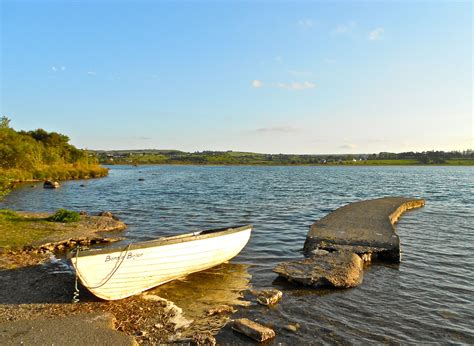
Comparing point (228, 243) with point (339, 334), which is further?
point (228, 243)

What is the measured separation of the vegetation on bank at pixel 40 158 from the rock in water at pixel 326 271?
35330 millimetres

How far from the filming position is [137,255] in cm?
947

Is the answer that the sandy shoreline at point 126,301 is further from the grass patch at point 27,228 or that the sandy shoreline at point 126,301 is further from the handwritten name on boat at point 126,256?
the handwritten name on boat at point 126,256

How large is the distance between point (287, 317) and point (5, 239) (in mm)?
12590

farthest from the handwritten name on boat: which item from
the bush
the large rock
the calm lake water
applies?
the bush

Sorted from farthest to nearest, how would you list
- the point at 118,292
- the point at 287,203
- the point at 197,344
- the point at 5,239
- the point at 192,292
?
the point at 287,203, the point at 5,239, the point at 192,292, the point at 118,292, the point at 197,344

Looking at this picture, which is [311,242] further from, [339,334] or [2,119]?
[2,119]

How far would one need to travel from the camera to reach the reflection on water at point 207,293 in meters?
8.49

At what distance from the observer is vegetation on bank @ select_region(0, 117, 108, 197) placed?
1989 inches

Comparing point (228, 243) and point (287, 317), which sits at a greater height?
point (228, 243)

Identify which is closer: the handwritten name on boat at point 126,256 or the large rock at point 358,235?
the handwritten name on boat at point 126,256

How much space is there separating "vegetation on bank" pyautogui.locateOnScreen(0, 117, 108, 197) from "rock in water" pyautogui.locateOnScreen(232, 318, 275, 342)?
121ft

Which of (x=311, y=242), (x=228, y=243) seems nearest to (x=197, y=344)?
(x=228, y=243)

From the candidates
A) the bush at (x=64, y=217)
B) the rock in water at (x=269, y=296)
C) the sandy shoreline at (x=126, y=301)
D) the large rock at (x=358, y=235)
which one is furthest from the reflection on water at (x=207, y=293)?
the bush at (x=64, y=217)
